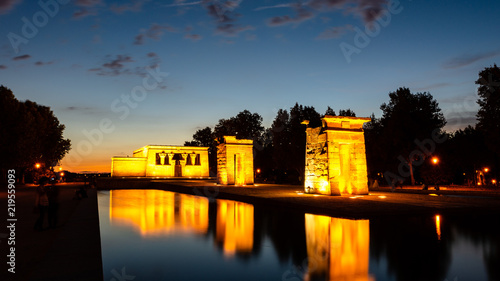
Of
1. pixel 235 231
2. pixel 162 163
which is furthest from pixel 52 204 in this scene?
pixel 162 163

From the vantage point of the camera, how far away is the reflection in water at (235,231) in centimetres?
737

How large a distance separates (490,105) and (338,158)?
54.3 feet

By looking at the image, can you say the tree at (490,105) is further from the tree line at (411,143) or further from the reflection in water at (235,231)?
the reflection in water at (235,231)

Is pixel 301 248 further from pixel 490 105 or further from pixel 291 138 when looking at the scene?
pixel 291 138

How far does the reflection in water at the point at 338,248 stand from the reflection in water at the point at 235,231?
1381 mm

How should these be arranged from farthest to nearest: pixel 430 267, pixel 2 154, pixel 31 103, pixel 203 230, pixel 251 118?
1. pixel 251 118
2. pixel 31 103
3. pixel 2 154
4. pixel 203 230
5. pixel 430 267

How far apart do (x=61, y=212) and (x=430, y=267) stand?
13.2 metres

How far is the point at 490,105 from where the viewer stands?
27.2m

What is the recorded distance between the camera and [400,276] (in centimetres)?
531

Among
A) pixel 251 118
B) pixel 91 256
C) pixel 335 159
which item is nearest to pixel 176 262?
pixel 91 256

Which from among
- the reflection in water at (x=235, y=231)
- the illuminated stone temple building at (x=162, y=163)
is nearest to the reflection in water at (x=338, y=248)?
the reflection in water at (x=235, y=231)

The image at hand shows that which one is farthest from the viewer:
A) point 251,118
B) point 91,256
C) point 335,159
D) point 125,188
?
point 251,118

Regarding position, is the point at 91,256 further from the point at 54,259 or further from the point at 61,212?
the point at 61,212

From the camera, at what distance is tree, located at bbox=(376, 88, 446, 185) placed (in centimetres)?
3569
